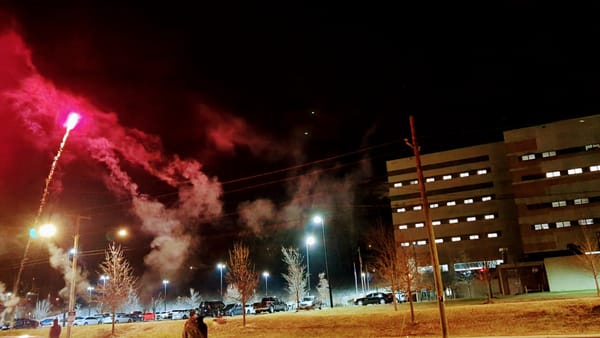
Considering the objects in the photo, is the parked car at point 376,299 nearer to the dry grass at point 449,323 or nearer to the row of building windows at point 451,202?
the dry grass at point 449,323

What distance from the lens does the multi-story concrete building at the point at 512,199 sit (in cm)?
6397

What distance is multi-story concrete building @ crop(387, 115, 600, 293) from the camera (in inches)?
2518

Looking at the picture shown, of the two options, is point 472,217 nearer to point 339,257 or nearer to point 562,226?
point 562,226

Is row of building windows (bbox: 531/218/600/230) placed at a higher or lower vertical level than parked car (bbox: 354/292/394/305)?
higher

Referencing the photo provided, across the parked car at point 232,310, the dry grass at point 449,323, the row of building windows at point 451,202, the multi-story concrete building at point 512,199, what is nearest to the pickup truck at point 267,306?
the parked car at point 232,310

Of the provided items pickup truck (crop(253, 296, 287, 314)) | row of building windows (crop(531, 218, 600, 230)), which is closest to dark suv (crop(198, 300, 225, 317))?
pickup truck (crop(253, 296, 287, 314))

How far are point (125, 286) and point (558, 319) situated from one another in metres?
31.5

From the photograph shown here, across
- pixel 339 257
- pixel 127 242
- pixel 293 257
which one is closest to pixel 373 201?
pixel 339 257

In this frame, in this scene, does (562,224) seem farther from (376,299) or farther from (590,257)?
(376,299)

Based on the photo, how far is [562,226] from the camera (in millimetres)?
64375

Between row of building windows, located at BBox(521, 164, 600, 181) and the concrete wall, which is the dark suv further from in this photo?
row of building windows, located at BBox(521, 164, 600, 181)

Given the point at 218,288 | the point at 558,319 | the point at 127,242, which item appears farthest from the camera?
the point at 218,288

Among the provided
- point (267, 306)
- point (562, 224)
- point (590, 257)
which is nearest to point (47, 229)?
point (267, 306)

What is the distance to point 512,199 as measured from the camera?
77188 millimetres
